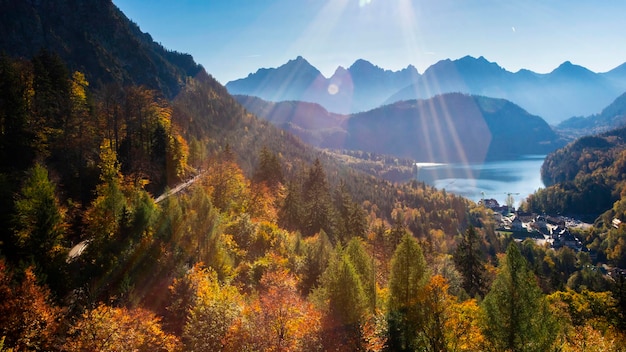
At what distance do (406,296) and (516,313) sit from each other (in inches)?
461

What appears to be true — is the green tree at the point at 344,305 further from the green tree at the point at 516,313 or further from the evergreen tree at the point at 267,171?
the evergreen tree at the point at 267,171

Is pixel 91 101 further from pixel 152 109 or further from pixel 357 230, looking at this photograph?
pixel 357 230

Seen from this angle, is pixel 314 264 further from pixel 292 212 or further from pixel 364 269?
pixel 292 212

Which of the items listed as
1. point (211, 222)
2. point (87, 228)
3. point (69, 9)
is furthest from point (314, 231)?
point (69, 9)

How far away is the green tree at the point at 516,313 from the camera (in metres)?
35.3

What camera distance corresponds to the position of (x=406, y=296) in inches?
1421

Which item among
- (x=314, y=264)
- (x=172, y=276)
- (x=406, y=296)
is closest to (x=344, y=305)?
(x=406, y=296)

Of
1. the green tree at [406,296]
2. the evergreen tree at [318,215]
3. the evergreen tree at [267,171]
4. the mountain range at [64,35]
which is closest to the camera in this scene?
the green tree at [406,296]

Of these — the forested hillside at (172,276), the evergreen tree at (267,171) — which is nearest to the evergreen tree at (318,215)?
the evergreen tree at (267,171)

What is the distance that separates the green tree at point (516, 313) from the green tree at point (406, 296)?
8.55 m

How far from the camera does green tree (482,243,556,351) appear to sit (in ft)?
116

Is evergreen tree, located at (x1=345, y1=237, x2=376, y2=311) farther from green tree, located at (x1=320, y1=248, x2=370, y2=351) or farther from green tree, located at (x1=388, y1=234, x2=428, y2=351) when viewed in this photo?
green tree, located at (x1=320, y1=248, x2=370, y2=351)

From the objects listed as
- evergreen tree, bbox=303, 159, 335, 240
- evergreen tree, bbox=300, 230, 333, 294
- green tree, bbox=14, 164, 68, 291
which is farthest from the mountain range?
evergreen tree, bbox=300, 230, 333, 294

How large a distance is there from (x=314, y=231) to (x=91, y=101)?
169 ft
